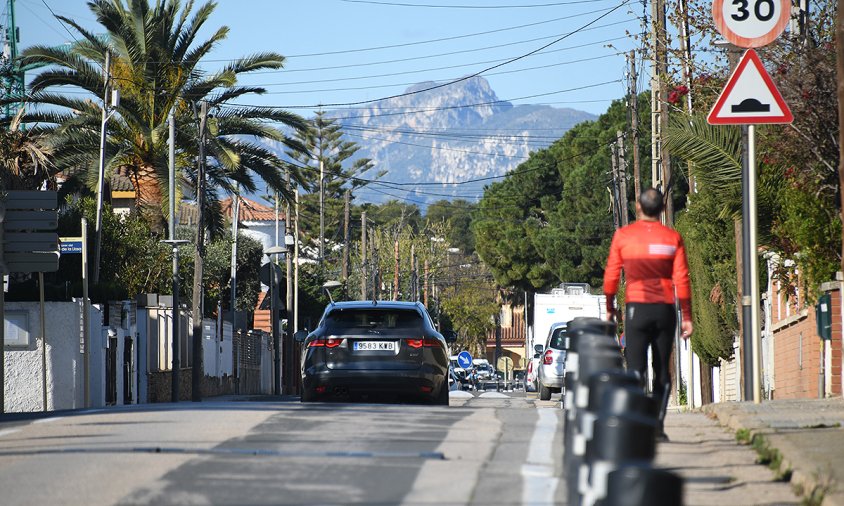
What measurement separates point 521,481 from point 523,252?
2724 inches

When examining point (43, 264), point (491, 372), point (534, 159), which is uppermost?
point (534, 159)

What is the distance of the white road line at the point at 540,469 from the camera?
7.76 meters

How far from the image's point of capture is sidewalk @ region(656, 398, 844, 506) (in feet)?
25.3

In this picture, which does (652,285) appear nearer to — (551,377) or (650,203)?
(650,203)

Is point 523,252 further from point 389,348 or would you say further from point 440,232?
point 389,348

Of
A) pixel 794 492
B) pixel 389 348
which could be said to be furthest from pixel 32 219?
pixel 794 492

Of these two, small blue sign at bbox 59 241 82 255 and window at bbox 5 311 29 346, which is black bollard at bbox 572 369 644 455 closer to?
window at bbox 5 311 29 346

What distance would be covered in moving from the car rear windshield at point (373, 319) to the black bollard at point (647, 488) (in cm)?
1275

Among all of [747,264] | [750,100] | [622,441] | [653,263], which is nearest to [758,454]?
[653,263]

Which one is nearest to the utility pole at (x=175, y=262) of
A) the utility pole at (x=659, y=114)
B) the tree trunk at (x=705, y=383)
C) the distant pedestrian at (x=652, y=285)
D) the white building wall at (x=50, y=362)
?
the white building wall at (x=50, y=362)

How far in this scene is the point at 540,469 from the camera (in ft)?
29.1

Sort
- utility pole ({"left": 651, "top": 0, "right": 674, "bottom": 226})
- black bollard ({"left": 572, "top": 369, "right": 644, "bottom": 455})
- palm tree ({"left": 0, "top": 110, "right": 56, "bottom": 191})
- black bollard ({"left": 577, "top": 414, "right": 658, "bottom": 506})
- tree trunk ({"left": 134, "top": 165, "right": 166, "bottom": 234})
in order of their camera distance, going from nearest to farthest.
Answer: black bollard ({"left": 577, "top": 414, "right": 658, "bottom": 506}) → black bollard ({"left": 572, "top": 369, "right": 644, "bottom": 455}) → palm tree ({"left": 0, "top": 110, "right": 56, "bottom": 191}) → utility pole ({"left": 651, "top": 0, "right": 674, "bottom": 226}) → tree trunk ({"left": 134, "top": 165, "right": 166, "bottom": 234})

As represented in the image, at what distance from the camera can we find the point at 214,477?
843cm

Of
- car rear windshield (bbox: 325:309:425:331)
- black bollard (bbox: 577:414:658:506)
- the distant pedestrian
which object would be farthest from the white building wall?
black bollard (bbox: 577:414:658:506)
